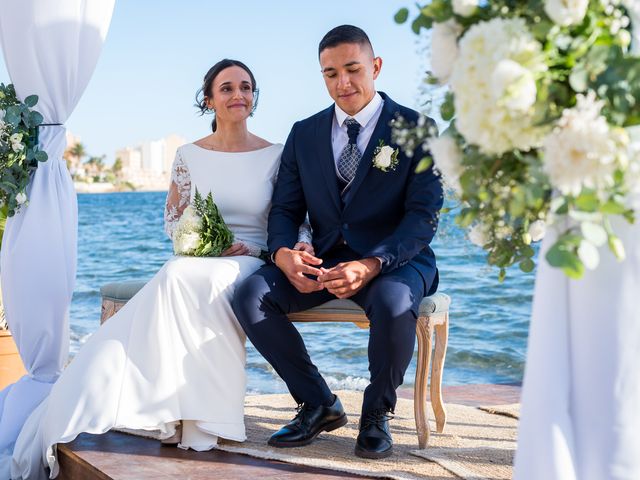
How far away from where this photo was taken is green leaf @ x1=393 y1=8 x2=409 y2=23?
82.4 inches

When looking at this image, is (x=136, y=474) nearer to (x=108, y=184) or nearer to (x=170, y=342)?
(x=170, y=342)

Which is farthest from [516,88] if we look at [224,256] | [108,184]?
[108,184]

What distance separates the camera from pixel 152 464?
319 centimetres

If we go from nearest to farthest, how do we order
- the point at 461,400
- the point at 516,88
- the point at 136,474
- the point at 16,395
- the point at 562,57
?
the point at 516,88 < the point at 562,57 < the point at 136,474 < the point at 16,395 < the point at 461,400

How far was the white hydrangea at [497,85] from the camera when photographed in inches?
66.5

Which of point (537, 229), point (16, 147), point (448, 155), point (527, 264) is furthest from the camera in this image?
point (16, 147)

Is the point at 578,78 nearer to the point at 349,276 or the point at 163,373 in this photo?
the point at 349,276

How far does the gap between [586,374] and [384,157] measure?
1.73 meters

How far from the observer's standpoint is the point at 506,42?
5.70ft

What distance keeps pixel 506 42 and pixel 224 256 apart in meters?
2.22

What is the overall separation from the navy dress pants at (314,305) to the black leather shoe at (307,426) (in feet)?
0.12

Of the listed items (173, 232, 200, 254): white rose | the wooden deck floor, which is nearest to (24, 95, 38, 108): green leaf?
(173, 232, 200, 254): white rose

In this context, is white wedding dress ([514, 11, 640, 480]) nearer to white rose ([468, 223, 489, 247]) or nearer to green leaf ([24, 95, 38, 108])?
white rose ([468, 223, 489, 247])

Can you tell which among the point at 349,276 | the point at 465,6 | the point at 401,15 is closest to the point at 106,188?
the point at 349,276
